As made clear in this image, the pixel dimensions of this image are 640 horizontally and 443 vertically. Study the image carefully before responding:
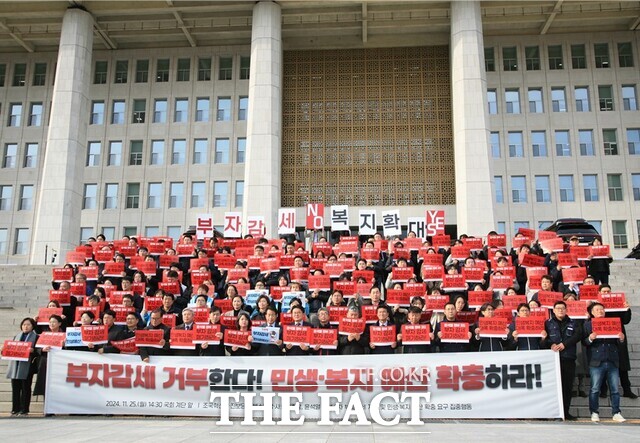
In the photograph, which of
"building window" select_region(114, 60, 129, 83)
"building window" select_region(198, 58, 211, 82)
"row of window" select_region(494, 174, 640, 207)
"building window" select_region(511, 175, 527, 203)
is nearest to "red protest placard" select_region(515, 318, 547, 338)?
"row of window" select_region(494, 174, 640, 207)

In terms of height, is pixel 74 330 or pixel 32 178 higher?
pixel 32 178

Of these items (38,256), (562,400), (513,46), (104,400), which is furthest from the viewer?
(513,46)

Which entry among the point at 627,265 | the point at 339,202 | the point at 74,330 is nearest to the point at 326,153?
the point at 339,202

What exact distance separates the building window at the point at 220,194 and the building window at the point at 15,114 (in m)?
14.0

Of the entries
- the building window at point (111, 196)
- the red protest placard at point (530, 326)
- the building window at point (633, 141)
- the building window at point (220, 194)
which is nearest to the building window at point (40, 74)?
the building window at point (111, 196)

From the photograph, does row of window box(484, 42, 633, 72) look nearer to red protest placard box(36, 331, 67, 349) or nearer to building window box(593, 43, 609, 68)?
building window box(593, 43, 609, 68)

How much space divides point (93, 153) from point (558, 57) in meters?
29.9

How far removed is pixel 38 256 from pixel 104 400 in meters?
22.3

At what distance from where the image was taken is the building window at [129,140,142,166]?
37562 millimetres

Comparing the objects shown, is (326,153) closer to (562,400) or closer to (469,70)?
(469,70)

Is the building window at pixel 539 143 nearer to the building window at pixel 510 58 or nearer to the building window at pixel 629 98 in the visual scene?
the building window at pixel 510 58

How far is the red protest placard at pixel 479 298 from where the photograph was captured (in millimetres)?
11281

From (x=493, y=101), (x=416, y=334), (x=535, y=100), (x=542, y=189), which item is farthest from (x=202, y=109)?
(x=416, y=334)

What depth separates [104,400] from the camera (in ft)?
32.9
